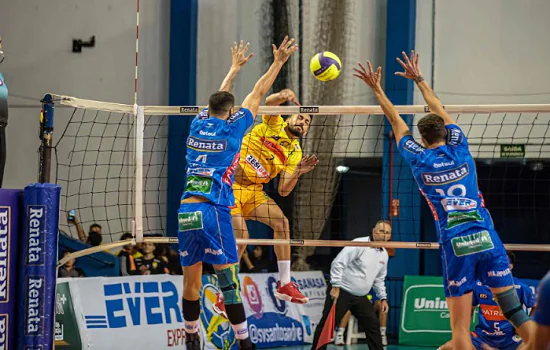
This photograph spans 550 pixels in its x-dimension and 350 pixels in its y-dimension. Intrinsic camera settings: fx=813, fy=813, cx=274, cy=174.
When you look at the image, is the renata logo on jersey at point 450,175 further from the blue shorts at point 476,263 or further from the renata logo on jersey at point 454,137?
the blue shorts at point 476,263

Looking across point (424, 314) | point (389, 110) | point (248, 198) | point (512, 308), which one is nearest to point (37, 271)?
point (248, 198)

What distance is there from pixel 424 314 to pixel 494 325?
16.6ft

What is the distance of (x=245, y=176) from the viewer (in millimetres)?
8266

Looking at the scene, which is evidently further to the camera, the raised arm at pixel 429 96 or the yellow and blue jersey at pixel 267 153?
the yellow and blue jersey at pixel 267 153

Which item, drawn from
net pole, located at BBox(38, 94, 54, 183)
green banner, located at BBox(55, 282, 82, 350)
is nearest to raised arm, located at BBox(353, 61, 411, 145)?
net pole, located at BBox(38, 94, 54, 183)

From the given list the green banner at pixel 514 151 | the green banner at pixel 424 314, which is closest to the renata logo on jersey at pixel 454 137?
the green banner at pixel 424 314

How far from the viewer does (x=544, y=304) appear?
9.34 feet

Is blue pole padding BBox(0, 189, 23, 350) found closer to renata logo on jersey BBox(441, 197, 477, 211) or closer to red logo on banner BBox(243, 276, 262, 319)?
renata logo on jersey BBox(441, 197, 477, 211)

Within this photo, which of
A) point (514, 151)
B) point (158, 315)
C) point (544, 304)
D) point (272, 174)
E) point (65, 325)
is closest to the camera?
point (544, 304)

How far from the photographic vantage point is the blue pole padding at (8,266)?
19.7 feet

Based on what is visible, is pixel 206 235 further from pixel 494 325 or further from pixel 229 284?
pixel 494 325

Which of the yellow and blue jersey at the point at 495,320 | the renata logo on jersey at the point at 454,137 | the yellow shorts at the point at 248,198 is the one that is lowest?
the yellow and blue jersey at the point at 495,320

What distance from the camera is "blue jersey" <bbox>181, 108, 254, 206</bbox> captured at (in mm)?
6676

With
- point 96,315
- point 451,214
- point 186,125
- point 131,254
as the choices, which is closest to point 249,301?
point 131,254
